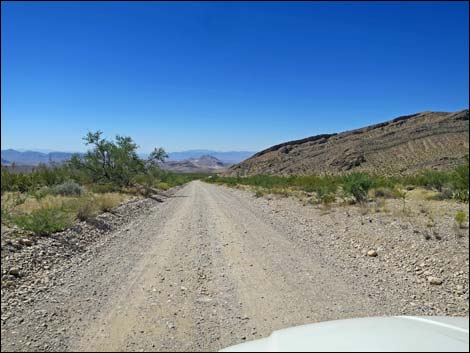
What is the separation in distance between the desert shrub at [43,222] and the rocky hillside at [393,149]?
1513 inches

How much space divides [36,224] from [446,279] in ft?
29.2

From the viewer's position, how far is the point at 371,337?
2.80 meters

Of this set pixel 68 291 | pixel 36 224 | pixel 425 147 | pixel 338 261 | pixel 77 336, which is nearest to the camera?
pixel 77 336

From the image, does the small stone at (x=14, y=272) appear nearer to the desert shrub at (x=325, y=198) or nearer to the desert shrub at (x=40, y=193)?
the desert shrub at (x=40, y=193)

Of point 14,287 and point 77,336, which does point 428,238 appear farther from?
point 14,287

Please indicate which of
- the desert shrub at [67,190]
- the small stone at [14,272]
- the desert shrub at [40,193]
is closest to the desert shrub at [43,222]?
the small stone at [14,272]

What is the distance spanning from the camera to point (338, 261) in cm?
771

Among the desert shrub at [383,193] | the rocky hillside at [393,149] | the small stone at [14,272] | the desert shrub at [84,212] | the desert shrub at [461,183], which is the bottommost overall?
the small stone at [14,272]

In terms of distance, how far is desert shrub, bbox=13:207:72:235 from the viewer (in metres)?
8.70

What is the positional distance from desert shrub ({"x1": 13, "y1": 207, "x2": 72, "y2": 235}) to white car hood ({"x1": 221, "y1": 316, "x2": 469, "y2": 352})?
24.5ft

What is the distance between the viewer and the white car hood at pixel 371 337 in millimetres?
2631

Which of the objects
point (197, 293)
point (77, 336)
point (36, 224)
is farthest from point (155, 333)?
A: point (36, 224)

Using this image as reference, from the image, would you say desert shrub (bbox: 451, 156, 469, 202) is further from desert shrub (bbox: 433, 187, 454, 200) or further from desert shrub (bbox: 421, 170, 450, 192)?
desert shrub (bbox: 421, 170, 450, 192)

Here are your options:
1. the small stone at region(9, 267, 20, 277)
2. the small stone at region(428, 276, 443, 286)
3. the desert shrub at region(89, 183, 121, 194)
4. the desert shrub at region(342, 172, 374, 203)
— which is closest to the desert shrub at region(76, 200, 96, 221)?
the small stone at region(9, 267, 20, 277)
